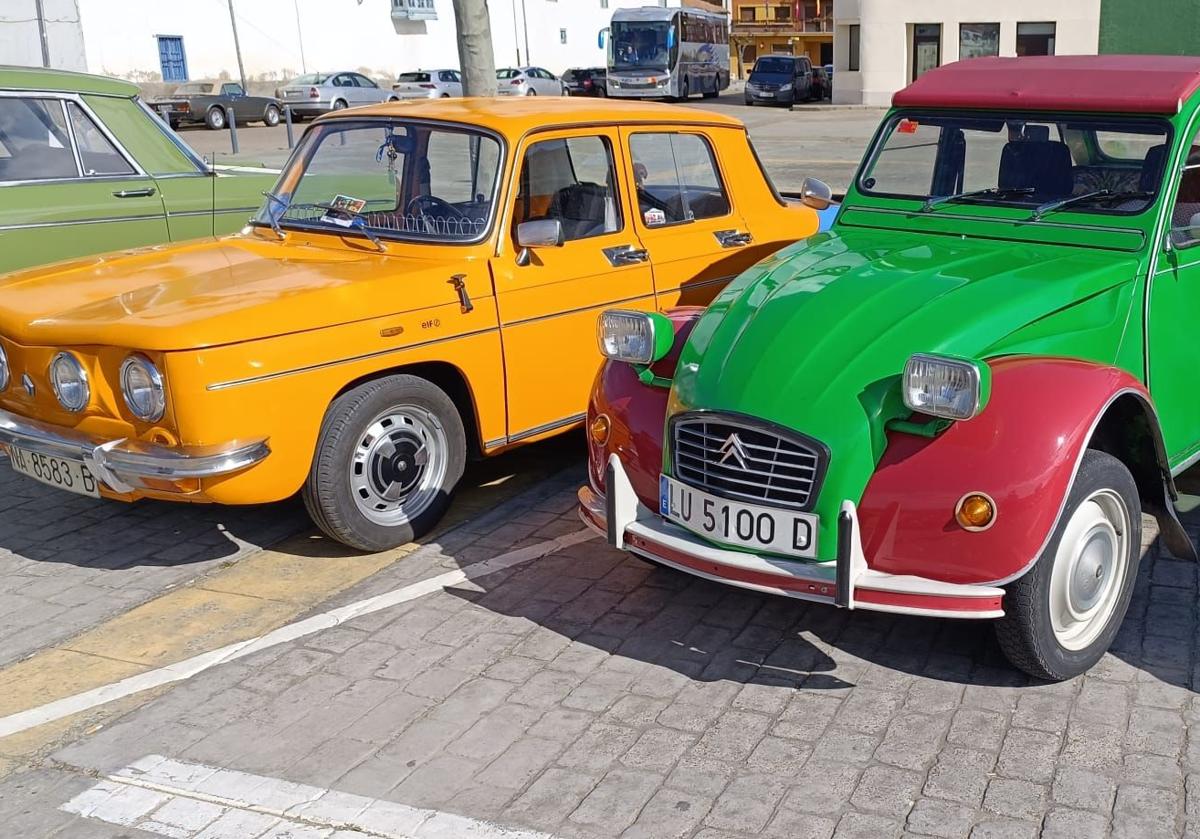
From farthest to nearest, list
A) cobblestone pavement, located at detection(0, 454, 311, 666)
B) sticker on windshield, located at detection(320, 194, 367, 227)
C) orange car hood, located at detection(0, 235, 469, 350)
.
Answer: sticker on windshield, located at detection(320, 194, 367, 227)
cobblestone pavement, located at detection(0, 454, 311, 666)
orange car hood, located at detection(0, 235, 469, 350)

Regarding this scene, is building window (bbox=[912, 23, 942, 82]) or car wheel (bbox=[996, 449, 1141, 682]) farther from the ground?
building window (bbox=[912, 23, 942, 82])

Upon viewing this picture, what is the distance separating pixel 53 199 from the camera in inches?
299

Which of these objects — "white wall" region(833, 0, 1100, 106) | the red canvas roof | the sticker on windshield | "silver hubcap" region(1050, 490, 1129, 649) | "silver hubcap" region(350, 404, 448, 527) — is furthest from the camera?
"white wall" region(833, 0, 1100, 106)

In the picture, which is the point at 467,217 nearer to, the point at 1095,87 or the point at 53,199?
the point at 1095,87

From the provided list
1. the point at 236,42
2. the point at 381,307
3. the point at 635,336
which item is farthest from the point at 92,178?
the point at 236,42

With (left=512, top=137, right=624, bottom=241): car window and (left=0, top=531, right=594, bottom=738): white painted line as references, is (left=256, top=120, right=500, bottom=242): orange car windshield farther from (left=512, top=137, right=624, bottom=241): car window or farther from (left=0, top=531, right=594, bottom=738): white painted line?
(left=0, top=531, right=594, bottom=738): white painted line

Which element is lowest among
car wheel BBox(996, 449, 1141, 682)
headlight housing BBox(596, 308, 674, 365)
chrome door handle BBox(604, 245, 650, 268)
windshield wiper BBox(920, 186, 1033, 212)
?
car wheel BBox(996, 449, 1141, 682)

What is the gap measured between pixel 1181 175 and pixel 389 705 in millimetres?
3604

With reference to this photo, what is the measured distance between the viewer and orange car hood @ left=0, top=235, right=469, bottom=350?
4750mm

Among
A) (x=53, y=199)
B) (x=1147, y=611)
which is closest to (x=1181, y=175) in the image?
(x=1147, y=611)

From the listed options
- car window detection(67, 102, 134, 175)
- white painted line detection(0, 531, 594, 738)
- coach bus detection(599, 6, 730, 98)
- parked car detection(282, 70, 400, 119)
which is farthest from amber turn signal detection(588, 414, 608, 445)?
coach bus detection(599, 6, 730, 98)

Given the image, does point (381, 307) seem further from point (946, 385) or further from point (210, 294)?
point (946, 385)

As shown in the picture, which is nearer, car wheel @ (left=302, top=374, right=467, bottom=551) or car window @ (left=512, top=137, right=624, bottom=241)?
car wheel @ (left=302, top=374, right=467, bottom=551)

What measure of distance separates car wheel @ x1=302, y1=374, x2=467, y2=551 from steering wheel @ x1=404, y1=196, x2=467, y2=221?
2.81 ft
